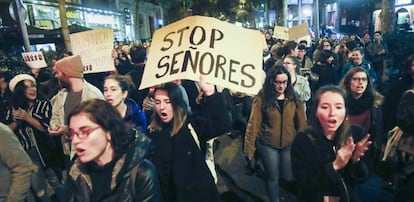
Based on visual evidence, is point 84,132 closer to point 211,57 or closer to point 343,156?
point 211,57

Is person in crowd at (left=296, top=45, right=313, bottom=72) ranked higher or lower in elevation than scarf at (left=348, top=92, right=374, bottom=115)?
higher

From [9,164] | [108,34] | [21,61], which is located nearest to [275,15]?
[21,61]

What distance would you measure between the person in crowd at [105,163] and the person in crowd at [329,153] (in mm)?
1034

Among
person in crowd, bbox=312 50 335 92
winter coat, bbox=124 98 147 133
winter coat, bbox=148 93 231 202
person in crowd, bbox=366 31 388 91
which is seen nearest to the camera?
winter coat, bbox=148 93 231 202

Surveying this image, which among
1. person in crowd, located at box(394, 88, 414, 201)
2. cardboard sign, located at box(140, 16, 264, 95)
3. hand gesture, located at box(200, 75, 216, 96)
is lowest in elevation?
person in crowd, located at box(394, 88, 414, 201)

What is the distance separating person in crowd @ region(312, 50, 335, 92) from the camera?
6.71m

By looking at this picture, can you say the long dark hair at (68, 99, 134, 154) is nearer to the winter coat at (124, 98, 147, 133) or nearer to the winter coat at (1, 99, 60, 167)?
the winter coat at (124, 98, 147, 133)

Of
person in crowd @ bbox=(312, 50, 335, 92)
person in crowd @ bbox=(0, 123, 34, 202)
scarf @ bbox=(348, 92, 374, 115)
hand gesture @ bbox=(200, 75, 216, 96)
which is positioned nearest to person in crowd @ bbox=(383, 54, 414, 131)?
scarf @ bbox=(348, 92, 374, 115)

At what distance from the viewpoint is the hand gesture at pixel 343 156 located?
2.47 metres

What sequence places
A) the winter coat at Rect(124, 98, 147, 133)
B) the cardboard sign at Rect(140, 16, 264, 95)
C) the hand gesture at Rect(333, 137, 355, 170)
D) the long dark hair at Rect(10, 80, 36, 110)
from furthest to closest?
the long dark hair at Rect(10, 80, 36, 110), the winter coat at Rect(124, 98, 147, 133), the cardboard sign at Rect(140, 16, 264, 95), the hand gesture at Rect(333, 137, 355, 170)

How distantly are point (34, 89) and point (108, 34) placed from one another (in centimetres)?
138

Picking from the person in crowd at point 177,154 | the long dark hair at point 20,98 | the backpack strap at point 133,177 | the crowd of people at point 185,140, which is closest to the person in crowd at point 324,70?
the crowd of people at point 185,140

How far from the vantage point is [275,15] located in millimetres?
45375

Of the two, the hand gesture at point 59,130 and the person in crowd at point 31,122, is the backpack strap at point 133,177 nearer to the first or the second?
the hand gesture at point 59,130
